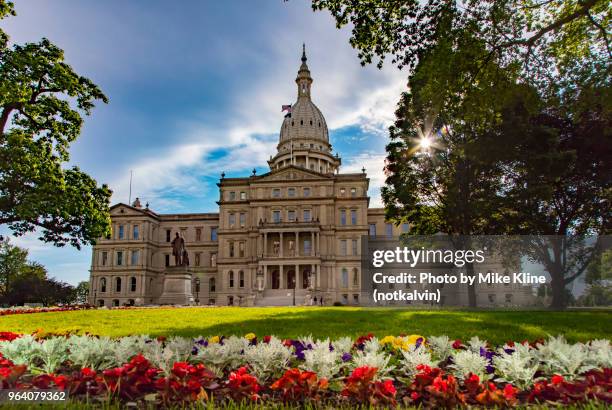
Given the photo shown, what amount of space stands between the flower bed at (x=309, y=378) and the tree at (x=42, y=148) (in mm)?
18590

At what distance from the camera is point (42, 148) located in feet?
71.0

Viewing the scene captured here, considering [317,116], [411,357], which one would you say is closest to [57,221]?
[411,357]

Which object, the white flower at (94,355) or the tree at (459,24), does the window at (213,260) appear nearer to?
the tree at (459,24)

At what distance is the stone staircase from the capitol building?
13cm

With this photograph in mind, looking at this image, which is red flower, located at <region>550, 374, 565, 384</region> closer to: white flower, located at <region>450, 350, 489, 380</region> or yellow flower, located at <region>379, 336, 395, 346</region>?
white flower, located at <region>450, 350, 489, 380</region>

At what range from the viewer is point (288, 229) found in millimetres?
65938

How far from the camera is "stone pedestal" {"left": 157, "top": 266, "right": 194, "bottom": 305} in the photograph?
38.3 m

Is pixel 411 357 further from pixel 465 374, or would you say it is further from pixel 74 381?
pixel 74 381

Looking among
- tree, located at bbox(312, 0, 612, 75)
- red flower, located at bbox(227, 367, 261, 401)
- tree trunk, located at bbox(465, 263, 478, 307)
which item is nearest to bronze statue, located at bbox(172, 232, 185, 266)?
tree trunk, located at bbox(465, 263, 478, 307)

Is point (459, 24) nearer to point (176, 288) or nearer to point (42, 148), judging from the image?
point (42, 148)

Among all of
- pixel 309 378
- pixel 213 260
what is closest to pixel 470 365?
pixel 309 378

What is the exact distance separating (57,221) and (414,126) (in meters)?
21.4

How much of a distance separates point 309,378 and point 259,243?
64.3 m

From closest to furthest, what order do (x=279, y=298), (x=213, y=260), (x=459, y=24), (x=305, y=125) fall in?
(x=459, y=24), (x=279, y=298), (x=213, y=260), (x=305, y=125)
